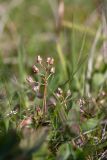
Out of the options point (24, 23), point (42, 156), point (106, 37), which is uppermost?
point (24, 23)

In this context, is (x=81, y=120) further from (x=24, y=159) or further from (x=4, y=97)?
(x=24, y=159)

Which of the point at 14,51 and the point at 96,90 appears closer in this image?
the point at 96,90

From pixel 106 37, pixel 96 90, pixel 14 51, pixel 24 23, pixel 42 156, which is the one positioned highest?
pixel 24 23

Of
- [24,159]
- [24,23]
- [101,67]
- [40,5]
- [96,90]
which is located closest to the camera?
[24,159]

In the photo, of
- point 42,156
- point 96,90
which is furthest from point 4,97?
point 96,90

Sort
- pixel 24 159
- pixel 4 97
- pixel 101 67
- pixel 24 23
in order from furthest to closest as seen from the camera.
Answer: pixel 24 23 < pixel 101 67 < pixel 4 97 < pixel 24 159

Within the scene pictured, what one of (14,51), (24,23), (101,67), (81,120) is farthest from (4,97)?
(24,23)

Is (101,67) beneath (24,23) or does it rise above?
beneath

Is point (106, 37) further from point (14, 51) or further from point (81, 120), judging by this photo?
point (14, 51)

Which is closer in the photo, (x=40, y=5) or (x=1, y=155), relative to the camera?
(x=1, y=155)
